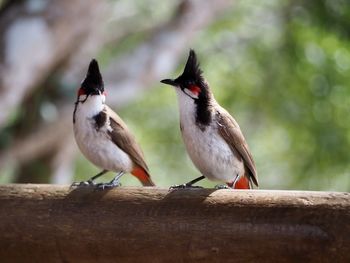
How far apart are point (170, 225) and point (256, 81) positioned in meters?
4.96

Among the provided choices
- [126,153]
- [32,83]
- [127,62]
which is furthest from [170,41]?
[126,153]

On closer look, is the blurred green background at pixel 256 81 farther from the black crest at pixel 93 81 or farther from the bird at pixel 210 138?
the bird at pixel 210 138

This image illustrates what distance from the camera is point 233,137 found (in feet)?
9.07

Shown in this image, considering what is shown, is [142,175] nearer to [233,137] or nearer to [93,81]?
[233,137]

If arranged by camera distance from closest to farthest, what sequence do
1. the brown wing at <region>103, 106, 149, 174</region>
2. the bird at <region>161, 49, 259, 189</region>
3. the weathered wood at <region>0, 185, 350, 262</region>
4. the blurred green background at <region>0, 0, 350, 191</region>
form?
the weathered wood at <region>0, 185, 350, 262</region> → the bird at <region>161, 49, 259, 189</region> → the brown wing at <region>103, 106, 149, 174</region> → the blurred green background at <region>0, 0, 350, 191</region>

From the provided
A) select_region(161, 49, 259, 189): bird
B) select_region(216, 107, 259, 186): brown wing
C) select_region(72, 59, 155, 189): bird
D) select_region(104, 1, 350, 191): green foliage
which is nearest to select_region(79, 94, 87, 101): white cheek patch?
select_region(72, 59, 155, 189): bird

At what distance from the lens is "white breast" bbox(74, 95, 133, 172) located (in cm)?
284

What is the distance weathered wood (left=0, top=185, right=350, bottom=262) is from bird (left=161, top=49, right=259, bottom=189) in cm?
47

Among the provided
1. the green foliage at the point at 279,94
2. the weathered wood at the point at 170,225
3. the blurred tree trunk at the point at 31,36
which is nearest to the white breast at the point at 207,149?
the weathered wood at the point at 170,225

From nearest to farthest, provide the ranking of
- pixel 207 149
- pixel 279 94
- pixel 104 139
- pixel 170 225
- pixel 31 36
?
pixel 170 225
pixel 207 149
pixel 104 139
pixel 31 36
pixel 279 94

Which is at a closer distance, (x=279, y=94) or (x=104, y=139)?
(x=104, y=139)

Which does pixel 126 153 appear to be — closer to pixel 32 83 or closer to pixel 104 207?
pixel 104 207

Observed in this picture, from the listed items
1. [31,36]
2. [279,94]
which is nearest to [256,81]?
[279,94]

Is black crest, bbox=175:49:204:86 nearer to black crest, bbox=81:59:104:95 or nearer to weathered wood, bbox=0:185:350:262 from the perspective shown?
black crest, bbox=81:59:104:95
